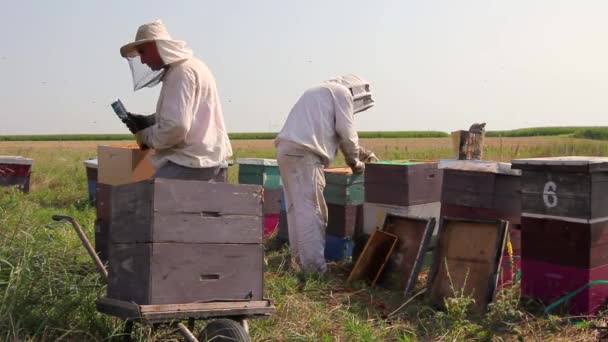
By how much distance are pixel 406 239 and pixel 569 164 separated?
1.74 m

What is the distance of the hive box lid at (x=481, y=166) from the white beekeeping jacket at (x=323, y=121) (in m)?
0.82

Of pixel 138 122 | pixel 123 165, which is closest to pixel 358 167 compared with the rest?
pixel 123 165

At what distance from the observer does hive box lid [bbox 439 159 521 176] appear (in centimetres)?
488

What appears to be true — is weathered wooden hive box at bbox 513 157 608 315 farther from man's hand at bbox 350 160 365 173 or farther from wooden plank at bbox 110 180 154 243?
wooden plank at bbox 110 180 154 243

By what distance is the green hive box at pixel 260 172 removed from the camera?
7.18m

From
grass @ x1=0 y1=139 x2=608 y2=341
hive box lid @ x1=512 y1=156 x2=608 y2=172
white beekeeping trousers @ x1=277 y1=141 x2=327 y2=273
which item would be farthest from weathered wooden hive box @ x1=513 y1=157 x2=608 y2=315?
white beekeeping trousers @ x1=277 y1=141 x2=327 y2=273

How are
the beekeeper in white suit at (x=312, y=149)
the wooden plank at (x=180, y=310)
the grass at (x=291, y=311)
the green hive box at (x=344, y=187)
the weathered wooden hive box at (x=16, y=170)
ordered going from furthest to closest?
the weathered wooden hive box at (x=16, y=170)
the green hive box at (x=344, y=187)
the beekeeper in white suit at (x=312, y=149)
the grass at (x=291, y=311)
the wooden plank at (x=180, y=310)

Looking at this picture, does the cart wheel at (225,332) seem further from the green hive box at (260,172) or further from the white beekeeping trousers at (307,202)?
the green hive box at (260,172)

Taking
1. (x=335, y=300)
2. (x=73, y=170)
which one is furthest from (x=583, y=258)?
(x=73, y=170)

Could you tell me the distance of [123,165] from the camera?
5.17m

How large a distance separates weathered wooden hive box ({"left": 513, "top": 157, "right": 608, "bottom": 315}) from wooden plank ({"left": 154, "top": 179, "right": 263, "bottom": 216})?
1.96m

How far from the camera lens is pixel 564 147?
17.7 m

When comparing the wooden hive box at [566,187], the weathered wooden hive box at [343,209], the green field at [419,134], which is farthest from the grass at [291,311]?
the green field at [419,134]

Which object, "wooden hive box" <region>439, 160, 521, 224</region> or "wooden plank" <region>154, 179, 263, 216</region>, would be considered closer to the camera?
"wooden plank" <region>154, 179, 263, 216</region>
